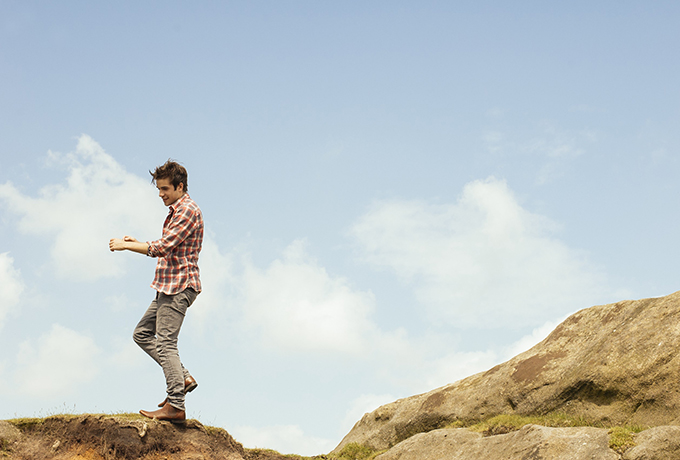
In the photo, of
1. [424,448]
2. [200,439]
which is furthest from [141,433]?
[424,448]

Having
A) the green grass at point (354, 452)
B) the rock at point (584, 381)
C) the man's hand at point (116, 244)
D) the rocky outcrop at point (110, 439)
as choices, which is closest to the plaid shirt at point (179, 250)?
the man's hand at point (116, 244)

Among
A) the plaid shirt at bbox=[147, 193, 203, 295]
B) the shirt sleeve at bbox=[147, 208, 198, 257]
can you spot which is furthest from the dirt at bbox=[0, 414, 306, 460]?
the shirt sleeve at bbox=[147, 208, 198, 257]

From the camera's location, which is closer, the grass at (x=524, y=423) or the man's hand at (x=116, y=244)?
the man's hand at (x=116, y=244)

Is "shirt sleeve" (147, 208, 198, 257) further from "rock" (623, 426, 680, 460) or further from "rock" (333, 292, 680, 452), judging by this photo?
"rock" (333, 292, 680, 452)

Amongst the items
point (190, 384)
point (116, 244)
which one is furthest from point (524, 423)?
point (116, 244)

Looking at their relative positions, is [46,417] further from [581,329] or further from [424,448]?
[581,329]

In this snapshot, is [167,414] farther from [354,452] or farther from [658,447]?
[354,452]

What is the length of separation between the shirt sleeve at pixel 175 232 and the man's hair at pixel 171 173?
62cm

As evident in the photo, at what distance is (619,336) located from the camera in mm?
12828

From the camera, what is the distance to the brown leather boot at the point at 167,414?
9250 mm

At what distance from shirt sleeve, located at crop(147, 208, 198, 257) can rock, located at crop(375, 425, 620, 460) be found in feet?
23.0

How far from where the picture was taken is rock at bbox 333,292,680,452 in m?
11.7

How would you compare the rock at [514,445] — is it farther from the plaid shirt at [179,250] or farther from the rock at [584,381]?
the plaid shirt at [179,250]

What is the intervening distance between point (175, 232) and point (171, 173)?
1.11 metres
